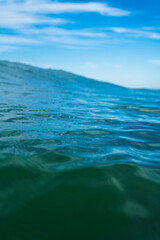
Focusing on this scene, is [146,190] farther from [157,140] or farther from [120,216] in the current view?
[157,140]

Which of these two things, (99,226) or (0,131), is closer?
(99,226)

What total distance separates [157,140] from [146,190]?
1710 mm

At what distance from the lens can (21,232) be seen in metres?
1.27

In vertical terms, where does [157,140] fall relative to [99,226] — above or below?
above

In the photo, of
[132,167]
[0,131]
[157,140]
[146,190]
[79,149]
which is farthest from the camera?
[157,140]

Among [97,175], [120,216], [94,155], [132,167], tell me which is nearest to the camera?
[120,216]

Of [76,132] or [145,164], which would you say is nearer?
[145,164]

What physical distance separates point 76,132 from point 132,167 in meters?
1.39

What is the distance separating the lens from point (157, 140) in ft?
10.8

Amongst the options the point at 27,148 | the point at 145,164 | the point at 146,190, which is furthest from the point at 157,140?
the point at 27,148

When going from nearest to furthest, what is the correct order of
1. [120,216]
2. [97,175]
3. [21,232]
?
[21,232] → [120,216] → [97,175]

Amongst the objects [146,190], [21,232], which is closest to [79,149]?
[146,190]

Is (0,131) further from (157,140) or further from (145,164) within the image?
(157,140)

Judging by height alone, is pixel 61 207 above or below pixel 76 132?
below
